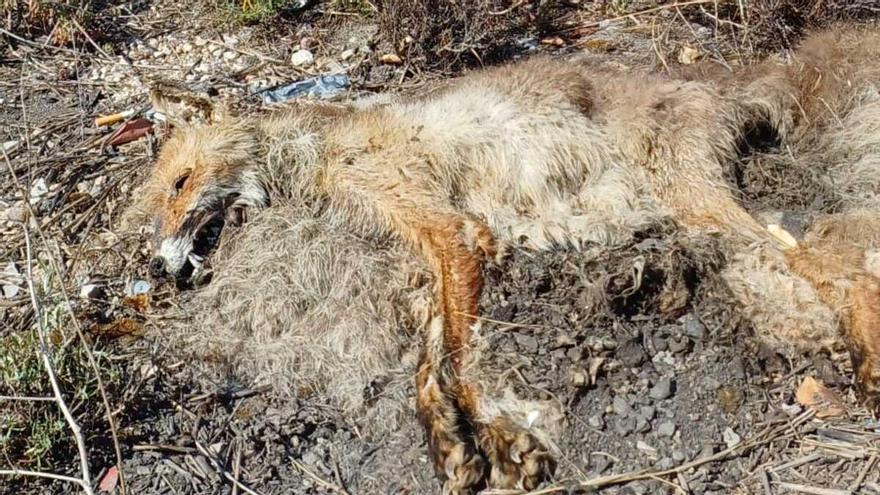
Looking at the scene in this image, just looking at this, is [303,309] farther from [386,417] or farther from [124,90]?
[124,90]

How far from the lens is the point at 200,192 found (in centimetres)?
471

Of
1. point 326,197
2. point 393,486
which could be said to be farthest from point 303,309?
point 393,486

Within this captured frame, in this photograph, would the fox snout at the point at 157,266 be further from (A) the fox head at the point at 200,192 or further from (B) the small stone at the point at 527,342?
(B) the small stone at the point at 527,342

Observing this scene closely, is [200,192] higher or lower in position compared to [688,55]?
lower

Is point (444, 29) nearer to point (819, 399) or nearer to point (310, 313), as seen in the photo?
point (310, 313)

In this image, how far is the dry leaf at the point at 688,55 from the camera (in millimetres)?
5844

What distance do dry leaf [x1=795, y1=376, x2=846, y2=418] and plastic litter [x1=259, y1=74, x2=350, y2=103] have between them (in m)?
3.42

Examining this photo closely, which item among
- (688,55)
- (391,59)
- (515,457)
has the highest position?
(688,55)

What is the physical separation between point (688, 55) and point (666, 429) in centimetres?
311

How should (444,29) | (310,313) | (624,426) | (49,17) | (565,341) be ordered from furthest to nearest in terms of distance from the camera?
(49,17), (444,29), (310,313), (565,341), (624,426)

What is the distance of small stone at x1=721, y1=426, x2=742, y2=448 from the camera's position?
11.6ft

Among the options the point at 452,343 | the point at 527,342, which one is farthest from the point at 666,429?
the point at 452,343

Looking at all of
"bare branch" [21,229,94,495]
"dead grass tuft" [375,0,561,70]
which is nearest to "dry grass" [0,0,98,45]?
"dead grass tuft" [375,0,561,70]

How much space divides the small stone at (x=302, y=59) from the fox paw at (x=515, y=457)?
3.38 metres
